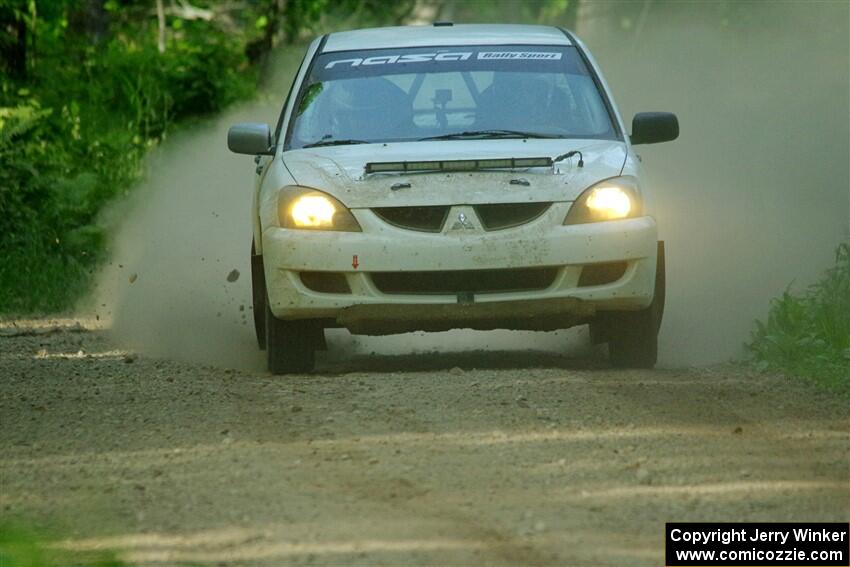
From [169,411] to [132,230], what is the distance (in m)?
8.06

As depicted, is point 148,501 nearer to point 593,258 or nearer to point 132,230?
point 593,258

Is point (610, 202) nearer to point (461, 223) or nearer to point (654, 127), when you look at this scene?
point (461, 223)

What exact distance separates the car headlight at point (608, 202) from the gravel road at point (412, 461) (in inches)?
29.8

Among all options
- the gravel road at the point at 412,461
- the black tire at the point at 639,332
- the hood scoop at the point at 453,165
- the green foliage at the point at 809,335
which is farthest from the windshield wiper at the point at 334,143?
the green foliage at the point at 809,335

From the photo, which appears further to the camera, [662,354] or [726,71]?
[726,71]

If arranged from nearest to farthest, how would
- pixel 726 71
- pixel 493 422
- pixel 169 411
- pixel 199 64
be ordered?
pixel 493 422 < pixel 169 411 < pixel 199 64 < pixel 726 71

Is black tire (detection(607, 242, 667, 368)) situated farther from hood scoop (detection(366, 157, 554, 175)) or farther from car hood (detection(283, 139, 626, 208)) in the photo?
hood scoop (detection(366, 157, 554, 175))

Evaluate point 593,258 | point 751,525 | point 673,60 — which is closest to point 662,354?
point 593,258

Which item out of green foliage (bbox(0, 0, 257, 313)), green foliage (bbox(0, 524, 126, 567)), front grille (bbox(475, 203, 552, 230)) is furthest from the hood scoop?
green foliage (bbox(0, 0, 257, 313))

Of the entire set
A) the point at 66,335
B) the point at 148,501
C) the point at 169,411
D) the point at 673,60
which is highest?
the point at 148,501

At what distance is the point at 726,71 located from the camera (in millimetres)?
23422

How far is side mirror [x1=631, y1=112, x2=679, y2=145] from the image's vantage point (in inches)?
385

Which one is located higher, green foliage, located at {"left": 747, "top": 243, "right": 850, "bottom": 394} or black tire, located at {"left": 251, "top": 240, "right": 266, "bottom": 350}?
black tire, located at {"left": 251, "top": 240, "right": 266, "bottom": 350}

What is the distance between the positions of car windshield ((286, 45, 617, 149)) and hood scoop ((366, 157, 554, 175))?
0.70 m
